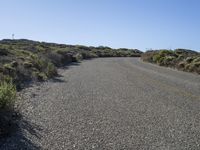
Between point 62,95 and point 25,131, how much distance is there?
7.69 m

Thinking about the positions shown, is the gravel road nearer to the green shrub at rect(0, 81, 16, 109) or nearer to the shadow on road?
the shadow on road

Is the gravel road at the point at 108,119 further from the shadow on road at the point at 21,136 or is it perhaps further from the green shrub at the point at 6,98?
the green shrub at the point at 6,98

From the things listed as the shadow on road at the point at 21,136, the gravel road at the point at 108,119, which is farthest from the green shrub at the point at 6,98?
the gravel road at the point at 108,119

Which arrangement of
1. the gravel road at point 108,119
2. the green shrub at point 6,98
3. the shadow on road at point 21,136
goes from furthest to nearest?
the green shrub at point 6,98 < the gravel road at point 108,119 < the shadow on road at point 21,136

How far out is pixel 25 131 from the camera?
10469mm

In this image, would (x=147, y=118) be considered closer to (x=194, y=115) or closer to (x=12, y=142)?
(x=194, y=115)

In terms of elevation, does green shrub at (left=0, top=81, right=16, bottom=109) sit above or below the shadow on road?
above

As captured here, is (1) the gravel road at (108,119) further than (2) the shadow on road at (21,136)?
Yes

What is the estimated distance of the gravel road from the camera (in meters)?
9.58

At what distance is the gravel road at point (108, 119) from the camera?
958 centimetres

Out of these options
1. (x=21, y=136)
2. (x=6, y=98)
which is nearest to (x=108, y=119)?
(x=6, y=98)

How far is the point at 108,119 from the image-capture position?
41.1ft

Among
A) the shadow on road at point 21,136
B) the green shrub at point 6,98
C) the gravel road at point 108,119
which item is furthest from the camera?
the green shrub at point 6,98

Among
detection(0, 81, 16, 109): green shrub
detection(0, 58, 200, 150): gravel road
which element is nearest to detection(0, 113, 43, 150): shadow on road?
detection(0, 58, 200, 150): gravel road
